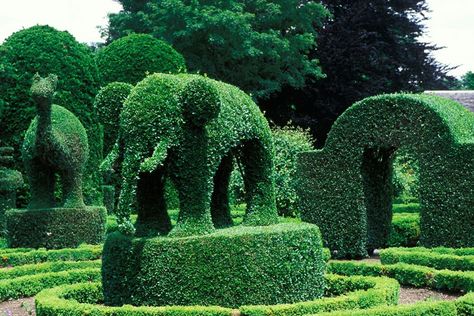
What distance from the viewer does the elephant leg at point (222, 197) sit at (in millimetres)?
11484

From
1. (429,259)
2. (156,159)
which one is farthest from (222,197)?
(429,259)

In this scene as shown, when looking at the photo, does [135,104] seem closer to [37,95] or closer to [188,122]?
[188,122]

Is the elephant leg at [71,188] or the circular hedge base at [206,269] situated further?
the elephant leg at [71,188]

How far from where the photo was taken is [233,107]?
10539mm

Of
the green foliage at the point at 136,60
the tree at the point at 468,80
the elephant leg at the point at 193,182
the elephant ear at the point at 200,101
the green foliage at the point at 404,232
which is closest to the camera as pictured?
the elephant ear at the point at 200,101

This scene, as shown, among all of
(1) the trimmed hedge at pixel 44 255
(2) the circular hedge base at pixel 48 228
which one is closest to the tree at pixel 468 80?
(2) the circular hedge base at pixel 48 228

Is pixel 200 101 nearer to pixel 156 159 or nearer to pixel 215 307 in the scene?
pixel 156 159

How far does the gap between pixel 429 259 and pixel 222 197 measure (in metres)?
5.12

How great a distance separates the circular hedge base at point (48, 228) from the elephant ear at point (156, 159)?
855 cm

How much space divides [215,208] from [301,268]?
6.11 feet

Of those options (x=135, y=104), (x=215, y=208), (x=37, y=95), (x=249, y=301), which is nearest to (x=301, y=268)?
(x=249, y=301)

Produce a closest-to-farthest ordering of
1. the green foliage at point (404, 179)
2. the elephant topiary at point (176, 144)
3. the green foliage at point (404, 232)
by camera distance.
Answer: the elephant topiary at point (176, 144), the green foliage at point (404, 232), the green foliage at point (404, 179)

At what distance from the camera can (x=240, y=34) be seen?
3309cm

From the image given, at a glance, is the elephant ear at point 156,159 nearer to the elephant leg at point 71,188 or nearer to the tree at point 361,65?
the elephant leg at point 71,188
